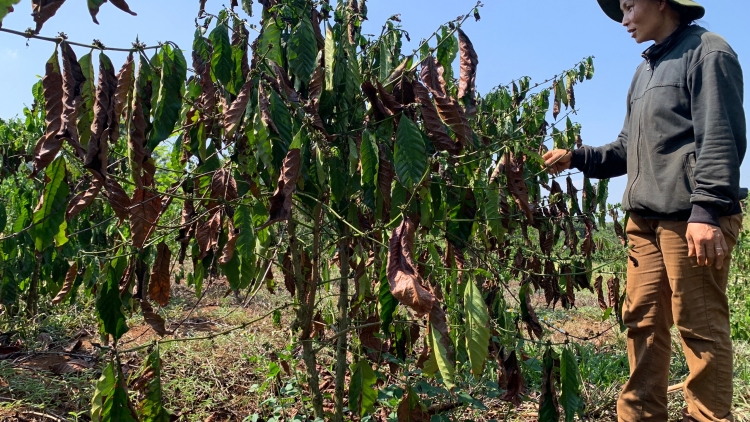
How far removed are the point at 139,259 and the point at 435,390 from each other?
3.77 ft

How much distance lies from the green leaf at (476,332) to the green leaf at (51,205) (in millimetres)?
855

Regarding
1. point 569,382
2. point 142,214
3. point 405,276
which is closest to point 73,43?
point 142,214

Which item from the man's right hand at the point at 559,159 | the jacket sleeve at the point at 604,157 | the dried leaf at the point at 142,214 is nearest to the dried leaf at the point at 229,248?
the dried leaf at the point at 142,214

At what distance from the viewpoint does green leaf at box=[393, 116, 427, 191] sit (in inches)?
44.6

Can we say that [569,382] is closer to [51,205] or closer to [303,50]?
[303,50]

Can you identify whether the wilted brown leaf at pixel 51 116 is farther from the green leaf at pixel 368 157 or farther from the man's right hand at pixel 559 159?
the man's right hand at pixel 559 159

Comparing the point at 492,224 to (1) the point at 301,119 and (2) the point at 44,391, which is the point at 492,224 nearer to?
(1) the point at 301,119

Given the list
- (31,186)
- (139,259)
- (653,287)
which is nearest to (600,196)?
(653,287)

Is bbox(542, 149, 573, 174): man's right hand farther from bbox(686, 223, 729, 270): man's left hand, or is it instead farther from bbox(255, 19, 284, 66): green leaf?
bbox(255, 19, 284, 66): green leaf

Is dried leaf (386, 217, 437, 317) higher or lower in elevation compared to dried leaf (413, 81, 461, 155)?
lower

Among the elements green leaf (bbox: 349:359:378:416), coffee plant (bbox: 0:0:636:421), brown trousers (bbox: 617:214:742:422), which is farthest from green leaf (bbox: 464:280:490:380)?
brown trousers (bbox: 617:214:742:422)

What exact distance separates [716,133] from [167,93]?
1483 millimetres

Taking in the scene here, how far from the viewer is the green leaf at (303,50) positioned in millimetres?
1397

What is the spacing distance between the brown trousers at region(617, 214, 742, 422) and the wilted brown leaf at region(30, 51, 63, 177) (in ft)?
5.49
